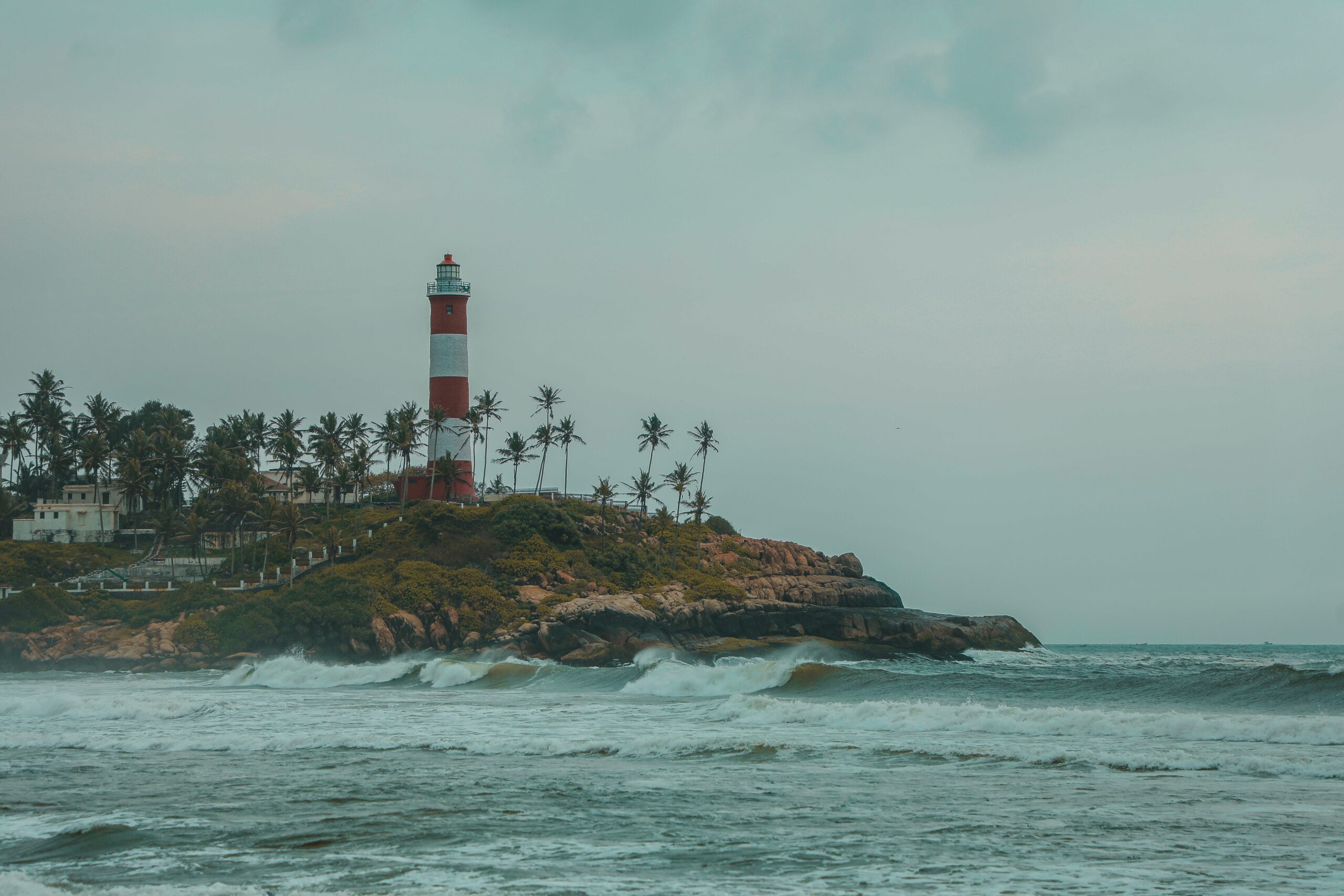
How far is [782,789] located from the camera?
15.7 m

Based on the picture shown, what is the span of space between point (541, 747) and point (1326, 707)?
2248 cm

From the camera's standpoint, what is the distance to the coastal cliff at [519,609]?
1994 inches

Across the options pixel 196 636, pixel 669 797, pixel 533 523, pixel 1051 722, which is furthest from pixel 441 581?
pixel 669 797

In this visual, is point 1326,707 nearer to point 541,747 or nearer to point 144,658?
point 541,747

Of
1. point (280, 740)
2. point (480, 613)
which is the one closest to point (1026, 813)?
point (280, 740)

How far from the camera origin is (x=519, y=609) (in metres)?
56.1

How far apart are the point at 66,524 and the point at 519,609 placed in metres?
37.9

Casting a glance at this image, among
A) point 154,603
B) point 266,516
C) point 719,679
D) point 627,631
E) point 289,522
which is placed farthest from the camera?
point 266,516

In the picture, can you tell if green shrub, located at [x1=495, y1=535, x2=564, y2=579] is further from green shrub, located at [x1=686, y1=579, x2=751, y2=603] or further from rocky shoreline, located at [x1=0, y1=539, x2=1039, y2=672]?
green shrub, located at [x1=686, y1=579, x2=751, y2=603]

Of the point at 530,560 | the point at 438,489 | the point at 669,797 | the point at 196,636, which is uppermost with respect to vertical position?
the point at 438,489

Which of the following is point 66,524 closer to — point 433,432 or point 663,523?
point 433,432

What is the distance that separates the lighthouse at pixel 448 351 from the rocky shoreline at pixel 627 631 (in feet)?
51.3

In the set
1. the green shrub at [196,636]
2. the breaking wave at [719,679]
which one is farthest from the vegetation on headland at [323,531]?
the breaking wave at [719,679]

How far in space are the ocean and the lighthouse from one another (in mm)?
40109
